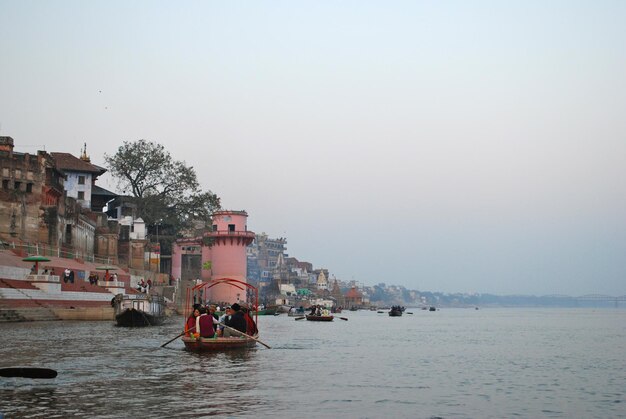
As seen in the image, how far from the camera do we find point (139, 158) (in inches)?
3263

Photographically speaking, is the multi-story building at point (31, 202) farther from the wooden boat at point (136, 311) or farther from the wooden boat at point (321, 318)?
the wooden boat at point (321, 318)

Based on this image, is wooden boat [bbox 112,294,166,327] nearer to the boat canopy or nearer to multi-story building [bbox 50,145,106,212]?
the boat canopy

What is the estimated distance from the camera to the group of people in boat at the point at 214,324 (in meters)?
26.9

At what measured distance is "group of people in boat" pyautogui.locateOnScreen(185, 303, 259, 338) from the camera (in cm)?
2689

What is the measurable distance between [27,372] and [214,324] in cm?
1164

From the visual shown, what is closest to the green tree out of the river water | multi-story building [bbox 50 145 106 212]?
multi-story building [bbox 50 145 106 212]

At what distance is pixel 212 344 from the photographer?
26.8 m

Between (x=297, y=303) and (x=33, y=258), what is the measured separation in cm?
13739

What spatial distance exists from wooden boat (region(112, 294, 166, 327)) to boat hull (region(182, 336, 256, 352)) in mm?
17491

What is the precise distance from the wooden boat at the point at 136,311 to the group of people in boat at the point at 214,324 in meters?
15.1

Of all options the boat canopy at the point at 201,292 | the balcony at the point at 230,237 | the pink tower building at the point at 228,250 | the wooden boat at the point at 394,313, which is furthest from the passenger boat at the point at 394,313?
the boat canopy at the point at 201,292

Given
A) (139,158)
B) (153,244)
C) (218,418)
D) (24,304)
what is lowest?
(218,418)

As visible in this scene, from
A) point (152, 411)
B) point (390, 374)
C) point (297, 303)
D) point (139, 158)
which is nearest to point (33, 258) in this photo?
point (390, 374)

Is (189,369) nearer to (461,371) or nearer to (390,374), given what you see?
(390,374)
